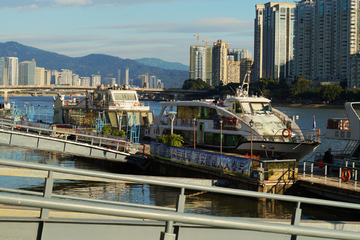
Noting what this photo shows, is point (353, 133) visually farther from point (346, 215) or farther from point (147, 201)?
point (147, 201)

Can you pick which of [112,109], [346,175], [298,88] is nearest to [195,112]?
Result: [112,109]

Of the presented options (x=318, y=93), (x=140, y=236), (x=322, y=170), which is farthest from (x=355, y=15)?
(x=140, y=236)

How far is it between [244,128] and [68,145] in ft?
37.8

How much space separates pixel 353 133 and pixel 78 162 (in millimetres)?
21910

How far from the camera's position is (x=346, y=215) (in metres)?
19.4

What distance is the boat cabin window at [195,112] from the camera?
101 feet

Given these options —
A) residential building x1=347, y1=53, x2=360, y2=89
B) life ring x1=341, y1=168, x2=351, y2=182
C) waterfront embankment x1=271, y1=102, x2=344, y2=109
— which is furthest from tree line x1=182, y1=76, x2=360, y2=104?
life ring x1=341, y1=168, x2=351, y2=182

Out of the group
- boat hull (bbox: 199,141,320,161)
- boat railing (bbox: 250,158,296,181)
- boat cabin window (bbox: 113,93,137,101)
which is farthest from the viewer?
boat cabin window (bbox: 113,93,137,101)

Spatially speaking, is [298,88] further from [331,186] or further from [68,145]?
[331,186]

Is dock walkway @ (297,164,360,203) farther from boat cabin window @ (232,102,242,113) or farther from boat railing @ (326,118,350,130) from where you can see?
boat cabin window @ (232,102,242,113)

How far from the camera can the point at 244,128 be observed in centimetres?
2816

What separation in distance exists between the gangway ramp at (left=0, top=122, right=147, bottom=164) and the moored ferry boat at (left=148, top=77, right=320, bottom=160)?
12.1ft

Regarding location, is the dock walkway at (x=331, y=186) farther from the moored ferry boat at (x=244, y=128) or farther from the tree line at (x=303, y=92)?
the tree line at (x=303, y=92)

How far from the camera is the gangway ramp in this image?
24.7m
